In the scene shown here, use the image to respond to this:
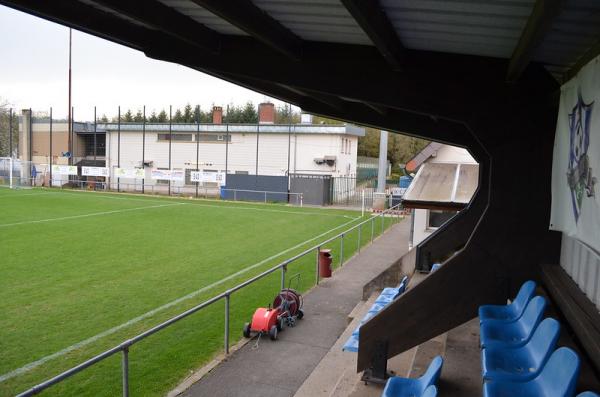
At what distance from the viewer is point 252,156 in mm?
40750

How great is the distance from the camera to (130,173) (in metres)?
41.4

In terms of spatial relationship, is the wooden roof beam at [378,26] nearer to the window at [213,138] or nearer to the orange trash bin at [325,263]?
the orange trash bin at [325,263]

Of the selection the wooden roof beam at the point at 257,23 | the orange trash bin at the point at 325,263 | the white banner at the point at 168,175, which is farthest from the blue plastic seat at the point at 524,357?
the white banner at the point at 168,175

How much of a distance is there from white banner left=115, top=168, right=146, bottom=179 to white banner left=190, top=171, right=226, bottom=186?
4499 mm

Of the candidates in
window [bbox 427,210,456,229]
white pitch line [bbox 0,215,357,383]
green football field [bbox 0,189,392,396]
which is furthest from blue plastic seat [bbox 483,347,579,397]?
window [bbox 427,210,456,229]

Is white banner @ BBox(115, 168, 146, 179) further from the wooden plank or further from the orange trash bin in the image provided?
the wooden plank

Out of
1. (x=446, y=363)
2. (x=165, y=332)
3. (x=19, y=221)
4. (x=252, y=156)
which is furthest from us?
(x=252, y=156)

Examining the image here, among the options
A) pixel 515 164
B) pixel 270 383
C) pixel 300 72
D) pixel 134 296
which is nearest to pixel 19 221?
pixel 134 296

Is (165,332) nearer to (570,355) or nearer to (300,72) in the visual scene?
(300,72)

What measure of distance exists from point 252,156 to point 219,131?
352cm

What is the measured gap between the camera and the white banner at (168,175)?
40431 millimetres

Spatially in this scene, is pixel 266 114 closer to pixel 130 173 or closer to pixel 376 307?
pixel 130 173

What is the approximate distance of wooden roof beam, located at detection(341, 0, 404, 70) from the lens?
3363mm

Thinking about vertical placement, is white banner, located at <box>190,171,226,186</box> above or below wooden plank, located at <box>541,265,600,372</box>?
below
